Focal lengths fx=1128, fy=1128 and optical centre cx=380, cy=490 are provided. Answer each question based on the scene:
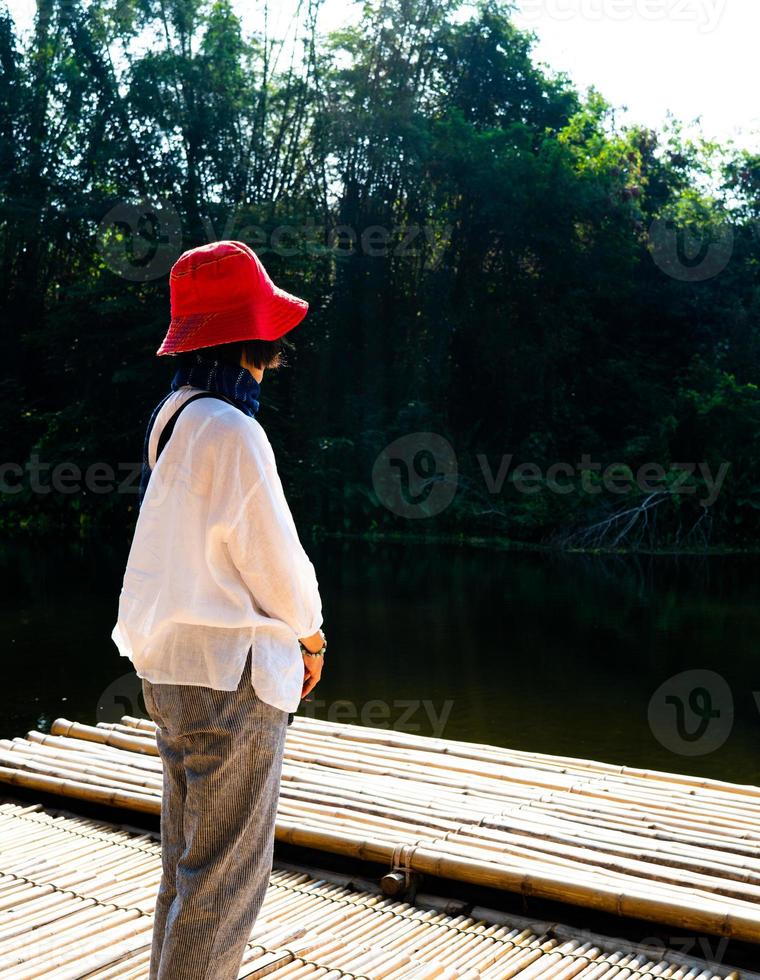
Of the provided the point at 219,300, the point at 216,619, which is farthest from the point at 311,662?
the point at 219,300

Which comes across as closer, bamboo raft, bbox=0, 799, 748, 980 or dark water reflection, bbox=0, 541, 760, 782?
bamboo raft, bbox=0, 799, 748, 980

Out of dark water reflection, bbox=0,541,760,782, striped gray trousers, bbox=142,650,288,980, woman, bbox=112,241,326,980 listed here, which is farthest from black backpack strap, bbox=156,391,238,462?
dark water reflection, bbox=0,541,760,782

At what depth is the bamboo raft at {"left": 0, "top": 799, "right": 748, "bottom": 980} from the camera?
211 cm

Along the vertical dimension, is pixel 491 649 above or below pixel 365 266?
below

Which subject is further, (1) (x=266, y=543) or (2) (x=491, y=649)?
(2) (x=491, y=649)

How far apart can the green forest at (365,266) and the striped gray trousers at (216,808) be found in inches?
575

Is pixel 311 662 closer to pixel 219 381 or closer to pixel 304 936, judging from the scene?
pixel 219 381

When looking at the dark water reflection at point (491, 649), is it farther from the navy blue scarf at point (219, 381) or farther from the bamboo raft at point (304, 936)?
the navy blue scarf at point (219, 381)

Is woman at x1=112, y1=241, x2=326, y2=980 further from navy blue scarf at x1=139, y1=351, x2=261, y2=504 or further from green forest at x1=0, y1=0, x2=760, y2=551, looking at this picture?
green forest at x1=0, y1=0, x2=760, y2=551

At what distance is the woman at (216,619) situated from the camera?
4.97 ft

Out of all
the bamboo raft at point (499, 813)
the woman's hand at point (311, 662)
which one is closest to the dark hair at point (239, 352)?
the woman's hand at point (311, 662)

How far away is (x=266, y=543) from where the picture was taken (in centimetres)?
151

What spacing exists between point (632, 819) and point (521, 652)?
192 inches

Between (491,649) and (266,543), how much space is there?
6517 millimetres
